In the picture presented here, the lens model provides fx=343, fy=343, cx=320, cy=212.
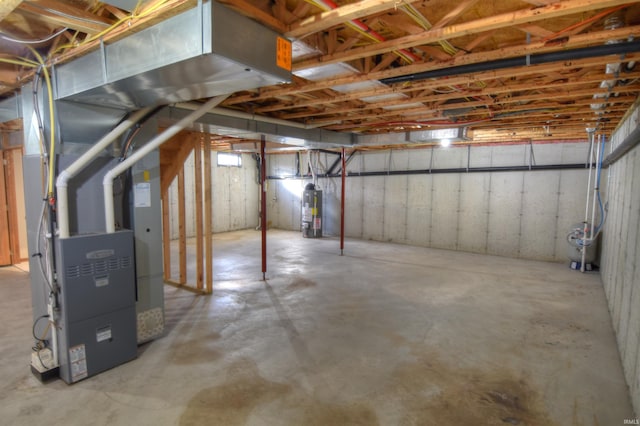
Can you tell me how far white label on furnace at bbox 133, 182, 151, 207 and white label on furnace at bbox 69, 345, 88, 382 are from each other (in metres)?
1.22

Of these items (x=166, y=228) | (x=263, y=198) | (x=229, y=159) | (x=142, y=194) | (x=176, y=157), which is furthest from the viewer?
(x=229, y=159)

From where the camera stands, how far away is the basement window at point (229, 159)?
10.2m

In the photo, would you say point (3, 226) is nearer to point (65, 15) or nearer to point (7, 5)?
point (65, 15)

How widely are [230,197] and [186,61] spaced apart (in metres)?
9.08

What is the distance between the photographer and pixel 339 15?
196 cm

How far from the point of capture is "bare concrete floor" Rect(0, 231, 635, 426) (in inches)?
91.7

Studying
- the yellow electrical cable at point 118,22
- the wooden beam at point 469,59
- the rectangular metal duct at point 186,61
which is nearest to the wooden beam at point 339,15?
the rectangular metal duct at point 186,61

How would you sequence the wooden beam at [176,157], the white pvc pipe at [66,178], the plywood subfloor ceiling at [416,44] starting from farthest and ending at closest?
the wooden beam at [176,157]
the white pvc pipe at [66,178]
the plywood subfloor ceiling at [416,44]

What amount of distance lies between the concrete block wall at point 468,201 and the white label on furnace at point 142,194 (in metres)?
6.77

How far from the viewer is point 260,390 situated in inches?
101

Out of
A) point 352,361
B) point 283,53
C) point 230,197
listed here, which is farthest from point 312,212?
point 283,53

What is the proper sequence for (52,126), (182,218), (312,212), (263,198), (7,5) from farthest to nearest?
(312,212) < (263,198) < (182,218) < (52,126) < (7,5)

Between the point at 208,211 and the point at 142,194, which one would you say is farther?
the point at 208,211

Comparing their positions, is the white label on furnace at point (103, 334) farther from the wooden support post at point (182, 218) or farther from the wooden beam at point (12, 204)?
the wooden beam at point (12, 204)
